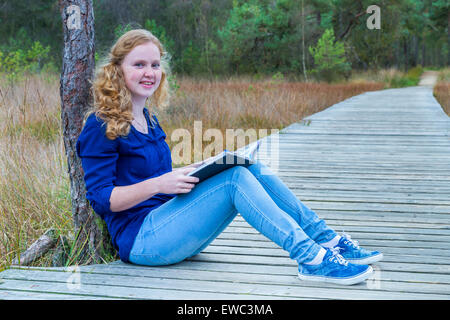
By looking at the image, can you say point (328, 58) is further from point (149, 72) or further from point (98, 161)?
point (98, 161)

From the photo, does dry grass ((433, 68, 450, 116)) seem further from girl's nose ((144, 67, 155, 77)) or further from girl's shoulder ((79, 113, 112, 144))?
girl's shoulder ((79, 113, 112, 144))

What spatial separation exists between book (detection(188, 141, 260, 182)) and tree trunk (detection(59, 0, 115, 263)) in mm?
655

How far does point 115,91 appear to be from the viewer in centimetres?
200

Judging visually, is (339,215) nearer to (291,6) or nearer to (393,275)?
(393,275)

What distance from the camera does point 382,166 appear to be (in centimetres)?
442

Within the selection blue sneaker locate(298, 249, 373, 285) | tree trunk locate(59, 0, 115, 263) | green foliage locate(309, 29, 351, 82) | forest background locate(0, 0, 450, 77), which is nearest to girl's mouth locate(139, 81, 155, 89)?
tree trunk locate(59, 0, 115, 263)

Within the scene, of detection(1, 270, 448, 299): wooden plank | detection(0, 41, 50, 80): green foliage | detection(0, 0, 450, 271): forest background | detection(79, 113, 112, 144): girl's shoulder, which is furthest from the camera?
detection(0, 41, 50, 80): green foliage

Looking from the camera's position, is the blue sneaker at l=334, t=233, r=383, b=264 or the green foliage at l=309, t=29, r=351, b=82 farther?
the green foliage at l=309, t=29, r=351, b=82

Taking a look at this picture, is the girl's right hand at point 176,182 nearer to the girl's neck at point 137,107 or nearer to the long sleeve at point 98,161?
the long sleeve at point 98,161

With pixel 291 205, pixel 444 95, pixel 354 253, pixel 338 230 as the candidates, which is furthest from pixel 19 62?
pixel 354 253

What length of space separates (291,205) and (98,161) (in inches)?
32.4

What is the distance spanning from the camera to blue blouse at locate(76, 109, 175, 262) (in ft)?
6.23

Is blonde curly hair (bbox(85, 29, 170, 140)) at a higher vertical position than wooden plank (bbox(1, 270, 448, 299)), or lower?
higher

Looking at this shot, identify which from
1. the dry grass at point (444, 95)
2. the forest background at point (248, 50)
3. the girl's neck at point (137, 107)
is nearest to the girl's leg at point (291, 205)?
the girl's neck at point (137, 107)
